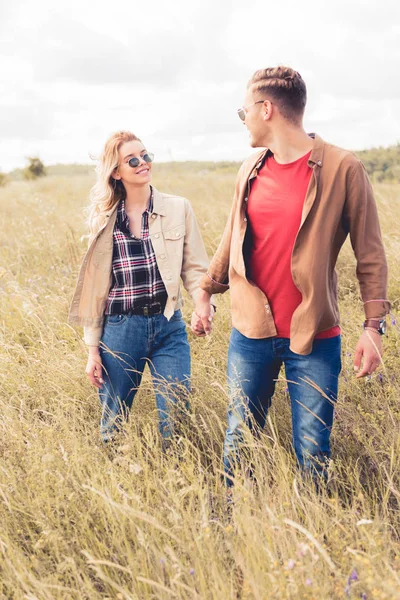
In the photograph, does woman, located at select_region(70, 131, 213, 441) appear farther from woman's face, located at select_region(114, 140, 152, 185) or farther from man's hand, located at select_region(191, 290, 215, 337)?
man's hand, located at select_region(191, 290, 215, 337)

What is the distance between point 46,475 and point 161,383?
0.82 meters

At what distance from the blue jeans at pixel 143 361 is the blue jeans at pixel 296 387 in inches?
17.8

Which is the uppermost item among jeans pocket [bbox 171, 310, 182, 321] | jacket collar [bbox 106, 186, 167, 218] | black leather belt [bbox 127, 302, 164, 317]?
jacket collar [bbox 106, 186, 167, 218]

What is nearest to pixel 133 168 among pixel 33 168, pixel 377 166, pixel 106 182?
pixel 106 182

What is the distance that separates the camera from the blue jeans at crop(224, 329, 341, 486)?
256cm

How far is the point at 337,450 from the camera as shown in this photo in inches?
122

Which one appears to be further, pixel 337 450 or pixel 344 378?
pixel 344 378

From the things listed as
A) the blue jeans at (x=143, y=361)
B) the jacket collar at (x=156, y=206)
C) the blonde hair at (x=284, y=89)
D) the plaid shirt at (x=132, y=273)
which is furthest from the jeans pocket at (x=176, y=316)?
the blonde hair at (x=284, y=89)

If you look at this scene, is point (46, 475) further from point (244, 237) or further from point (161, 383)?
point (244, 237)

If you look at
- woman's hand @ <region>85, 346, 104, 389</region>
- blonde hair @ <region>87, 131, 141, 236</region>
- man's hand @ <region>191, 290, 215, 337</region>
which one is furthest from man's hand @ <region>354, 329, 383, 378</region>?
blonde hair @ <region>87, 131, 141, 236</region>

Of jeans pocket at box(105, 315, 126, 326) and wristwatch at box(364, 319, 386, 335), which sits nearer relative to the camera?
wristwatch at box(364, 319, 386, 335)

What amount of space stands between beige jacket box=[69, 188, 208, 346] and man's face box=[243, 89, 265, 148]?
821mm

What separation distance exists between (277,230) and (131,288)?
990 millimetres

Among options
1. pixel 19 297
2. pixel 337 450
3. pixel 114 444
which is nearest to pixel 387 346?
pixel 337 450
